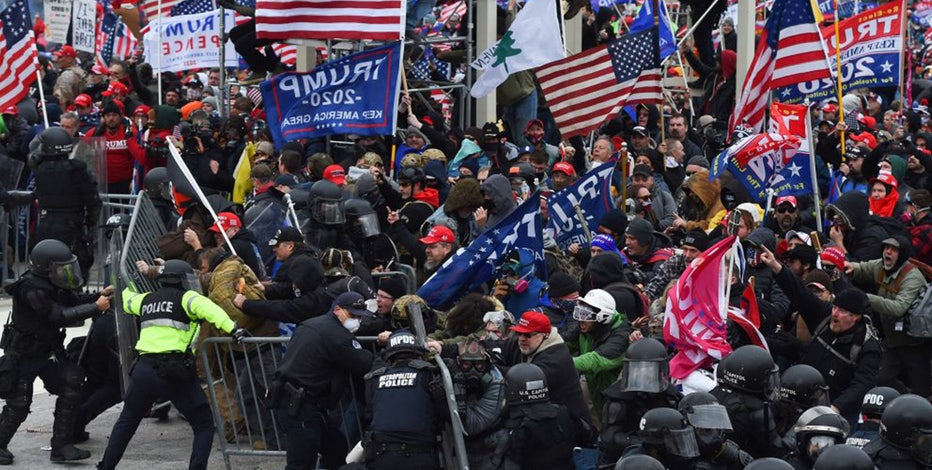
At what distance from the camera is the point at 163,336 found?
11.6m

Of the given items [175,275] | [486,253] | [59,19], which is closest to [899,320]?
[486,253]

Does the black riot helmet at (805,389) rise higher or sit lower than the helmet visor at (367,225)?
lower

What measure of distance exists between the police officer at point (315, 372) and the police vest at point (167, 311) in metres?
0.87

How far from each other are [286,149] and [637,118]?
559cm

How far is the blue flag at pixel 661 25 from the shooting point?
17.4m

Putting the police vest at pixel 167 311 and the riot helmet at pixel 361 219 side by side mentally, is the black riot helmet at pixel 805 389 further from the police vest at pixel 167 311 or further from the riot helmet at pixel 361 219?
the riot helmet at pixel 361 219

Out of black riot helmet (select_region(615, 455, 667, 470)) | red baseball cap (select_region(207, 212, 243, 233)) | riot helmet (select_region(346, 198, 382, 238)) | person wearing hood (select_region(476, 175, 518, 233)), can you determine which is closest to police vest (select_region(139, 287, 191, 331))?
red baseball cap (select_region(207, 212, 243, 233))

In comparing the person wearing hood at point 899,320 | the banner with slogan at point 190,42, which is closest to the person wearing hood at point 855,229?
the person wearing hood at point 899,320

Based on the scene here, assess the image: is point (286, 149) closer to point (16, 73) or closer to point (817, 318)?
point (16, 73)

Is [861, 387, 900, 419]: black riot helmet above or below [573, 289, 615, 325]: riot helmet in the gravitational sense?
below

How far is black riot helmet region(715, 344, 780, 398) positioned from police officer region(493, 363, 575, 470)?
111cm

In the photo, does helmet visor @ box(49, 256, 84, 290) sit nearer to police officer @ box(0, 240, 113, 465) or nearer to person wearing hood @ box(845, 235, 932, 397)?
police officer @ box(0, 240, 113, 465)

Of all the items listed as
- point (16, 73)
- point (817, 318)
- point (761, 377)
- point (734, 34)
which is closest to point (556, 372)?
point (761, 377)

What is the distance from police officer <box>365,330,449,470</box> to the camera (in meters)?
10.4
